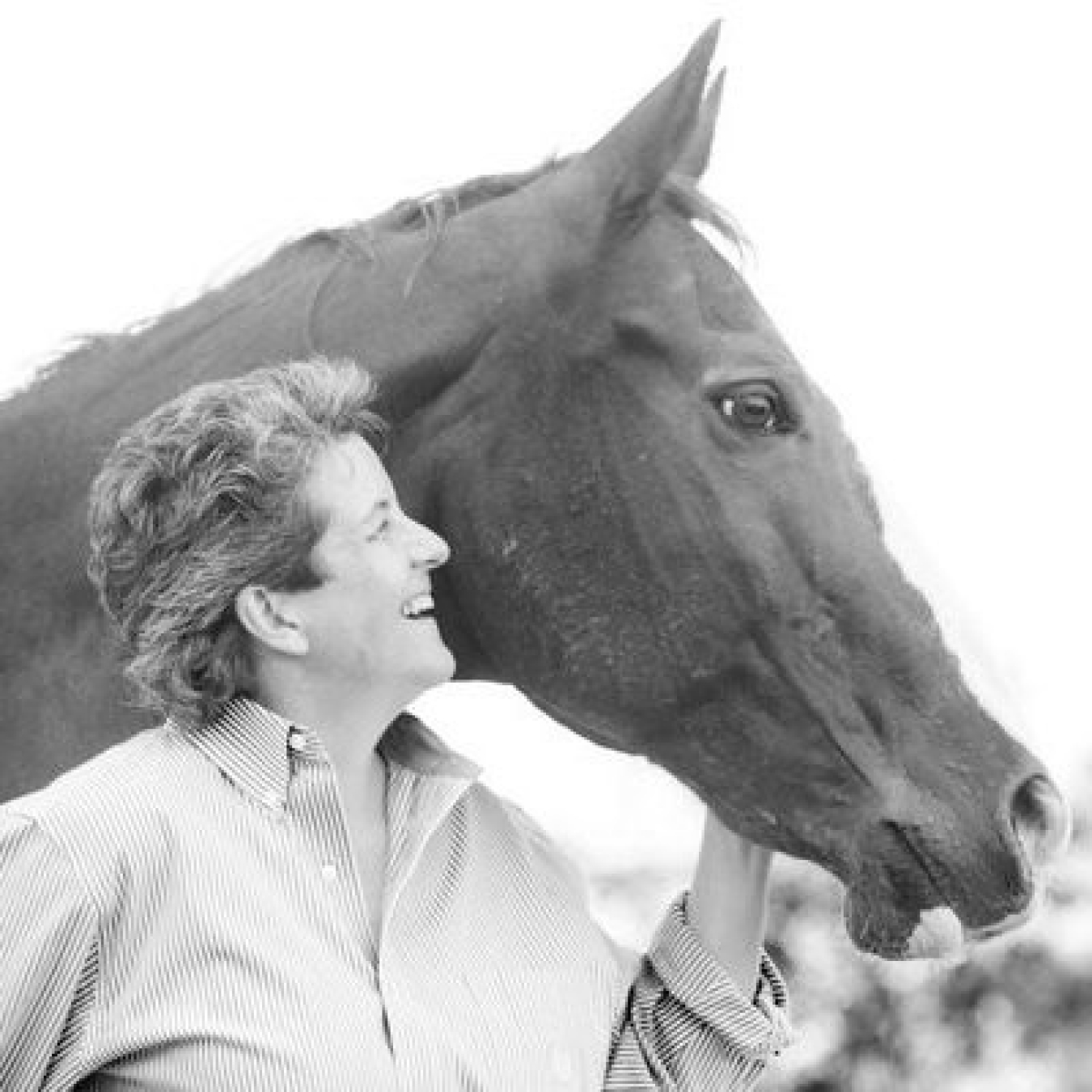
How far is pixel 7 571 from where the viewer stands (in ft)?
13.4

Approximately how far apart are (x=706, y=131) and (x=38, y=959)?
2191 millimetres

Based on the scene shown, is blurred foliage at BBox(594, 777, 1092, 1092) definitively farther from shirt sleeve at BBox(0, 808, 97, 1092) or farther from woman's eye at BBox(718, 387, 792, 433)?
shirt sleeve at BBox(0, 808, 97, 1092)

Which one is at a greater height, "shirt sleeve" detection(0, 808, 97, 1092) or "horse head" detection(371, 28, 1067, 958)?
"shirt sleeve" detection(0, 808, 97, 1092)

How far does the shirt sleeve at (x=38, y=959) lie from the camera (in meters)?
2.80

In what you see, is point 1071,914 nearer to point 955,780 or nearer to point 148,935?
point 955,780

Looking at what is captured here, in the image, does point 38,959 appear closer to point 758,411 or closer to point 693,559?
point 693,559

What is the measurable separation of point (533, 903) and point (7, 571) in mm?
1253

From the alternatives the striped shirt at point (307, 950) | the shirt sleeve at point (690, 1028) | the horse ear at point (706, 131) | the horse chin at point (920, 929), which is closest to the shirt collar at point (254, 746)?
the striped shirt at point (307, 950)

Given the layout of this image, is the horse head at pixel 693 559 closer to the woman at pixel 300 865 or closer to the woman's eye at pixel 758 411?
the woman's eye at pixel 758 411

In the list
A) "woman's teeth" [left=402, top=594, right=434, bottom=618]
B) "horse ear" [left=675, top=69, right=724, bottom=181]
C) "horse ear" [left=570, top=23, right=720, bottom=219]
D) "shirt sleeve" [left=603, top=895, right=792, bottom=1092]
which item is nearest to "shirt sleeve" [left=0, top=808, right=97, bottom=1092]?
"woman's teeth" [left=402, top=594, right=434, bottom=618]

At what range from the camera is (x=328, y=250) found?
434 centimetres

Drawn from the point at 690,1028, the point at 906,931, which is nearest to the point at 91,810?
the point at 690,1028

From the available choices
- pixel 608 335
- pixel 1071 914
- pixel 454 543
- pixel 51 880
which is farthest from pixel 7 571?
pixel 1071 914

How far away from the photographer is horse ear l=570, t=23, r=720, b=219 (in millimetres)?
4137
